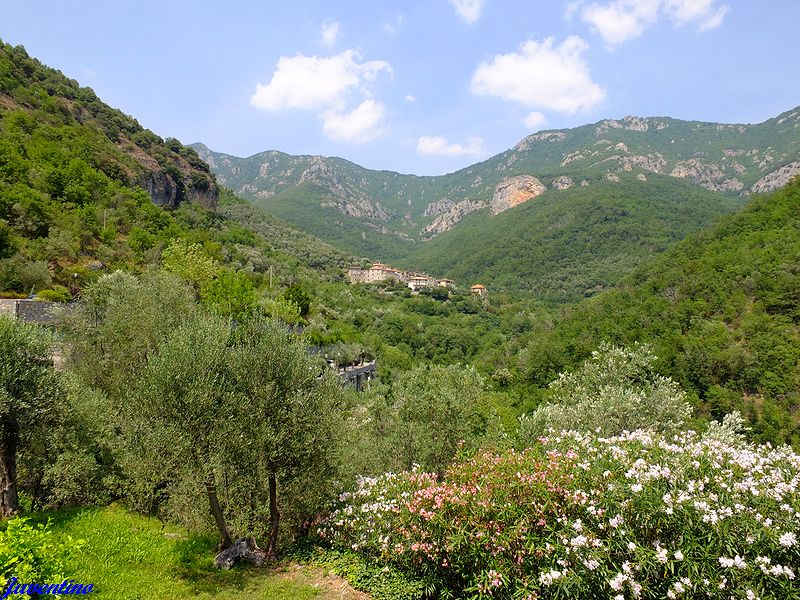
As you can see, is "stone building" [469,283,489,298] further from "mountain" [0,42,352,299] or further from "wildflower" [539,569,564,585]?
"wildflower" [539,569,564,585]

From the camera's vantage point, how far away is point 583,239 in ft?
504

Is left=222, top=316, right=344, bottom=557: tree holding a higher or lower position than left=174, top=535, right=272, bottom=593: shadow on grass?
higher

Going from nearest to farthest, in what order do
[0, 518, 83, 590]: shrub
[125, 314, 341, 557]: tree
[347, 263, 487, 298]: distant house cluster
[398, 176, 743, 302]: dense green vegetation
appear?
[0, 518, 83, 590]: shrub
[125, 314, 341, 557]: tree
[347, 263, 487, 298]: distant house cluster
[398, 176, 743, 302]: dense green vegetation

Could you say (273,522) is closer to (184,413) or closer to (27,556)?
(184,413)

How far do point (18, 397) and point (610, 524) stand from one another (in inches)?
630

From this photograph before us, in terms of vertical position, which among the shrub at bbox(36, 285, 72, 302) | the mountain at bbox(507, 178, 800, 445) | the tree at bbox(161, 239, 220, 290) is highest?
the tree at bbox(161, 239, 220, 290)

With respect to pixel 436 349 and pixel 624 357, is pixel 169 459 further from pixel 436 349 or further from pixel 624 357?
pixel 436 349

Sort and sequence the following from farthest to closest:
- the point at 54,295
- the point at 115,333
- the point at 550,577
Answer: the point at 54,295 → the point at 115,333 → the point at 550,577

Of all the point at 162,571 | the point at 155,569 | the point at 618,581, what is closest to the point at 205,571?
the point at 162,571

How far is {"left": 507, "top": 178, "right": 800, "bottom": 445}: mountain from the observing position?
38.9 m

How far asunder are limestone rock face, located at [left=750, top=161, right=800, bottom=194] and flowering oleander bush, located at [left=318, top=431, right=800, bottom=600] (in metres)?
206

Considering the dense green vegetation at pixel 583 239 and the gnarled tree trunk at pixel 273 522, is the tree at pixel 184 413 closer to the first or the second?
the gnarled tree trunk at pixel 273 522

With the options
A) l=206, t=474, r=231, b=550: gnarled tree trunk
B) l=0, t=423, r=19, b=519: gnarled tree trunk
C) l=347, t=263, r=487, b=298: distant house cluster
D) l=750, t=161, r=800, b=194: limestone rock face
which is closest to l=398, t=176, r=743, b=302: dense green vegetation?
l=750, t=161, r=800, b=194: limestone rock face

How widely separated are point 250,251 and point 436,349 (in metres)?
38.9
